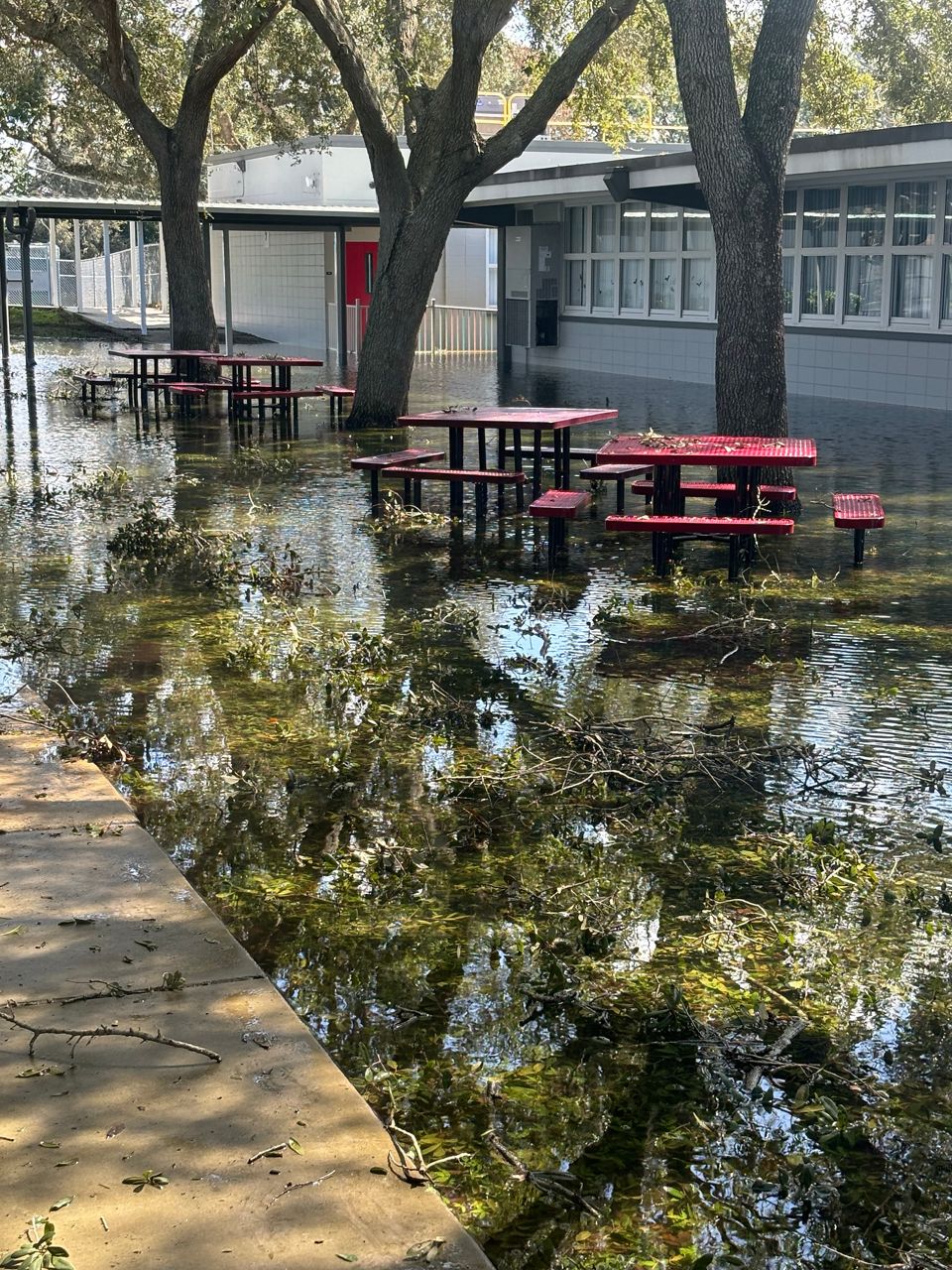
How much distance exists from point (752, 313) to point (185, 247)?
44.2 feet

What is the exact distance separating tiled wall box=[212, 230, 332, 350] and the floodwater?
1064 inches

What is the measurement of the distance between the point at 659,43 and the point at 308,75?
218 inches

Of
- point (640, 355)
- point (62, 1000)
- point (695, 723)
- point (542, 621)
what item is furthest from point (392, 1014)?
point (640, 355)

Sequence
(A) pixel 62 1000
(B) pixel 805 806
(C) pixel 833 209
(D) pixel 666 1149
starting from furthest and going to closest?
1. (C) pixel 833 209
2. (B) pixel 805 806
3. (A) pixel 62 1000
4. (D) pixel 666 1149

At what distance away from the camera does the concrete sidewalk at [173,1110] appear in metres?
2.75

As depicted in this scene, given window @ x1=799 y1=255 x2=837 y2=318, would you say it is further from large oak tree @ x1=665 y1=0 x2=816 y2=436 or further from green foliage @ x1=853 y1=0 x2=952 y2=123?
large oak tree @ x1=665 y1=0 x2=816 y2=436

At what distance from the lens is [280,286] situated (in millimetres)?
39219

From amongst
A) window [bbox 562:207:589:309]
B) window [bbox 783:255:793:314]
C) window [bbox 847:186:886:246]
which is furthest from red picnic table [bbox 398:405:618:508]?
window [bbox 562:207:589:309]

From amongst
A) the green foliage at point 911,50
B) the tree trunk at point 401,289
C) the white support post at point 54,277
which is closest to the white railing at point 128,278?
the white support post at point 54,277

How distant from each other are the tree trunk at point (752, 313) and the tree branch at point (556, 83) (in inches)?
187

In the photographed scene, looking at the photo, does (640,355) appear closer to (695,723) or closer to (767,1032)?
(695,723)

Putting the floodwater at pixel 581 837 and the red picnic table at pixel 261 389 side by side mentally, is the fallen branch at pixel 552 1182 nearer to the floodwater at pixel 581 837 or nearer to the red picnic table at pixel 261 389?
the floodwater at pixel 581 837

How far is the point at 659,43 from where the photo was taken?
2006 cm

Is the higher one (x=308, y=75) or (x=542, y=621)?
(x=308, y=75)
